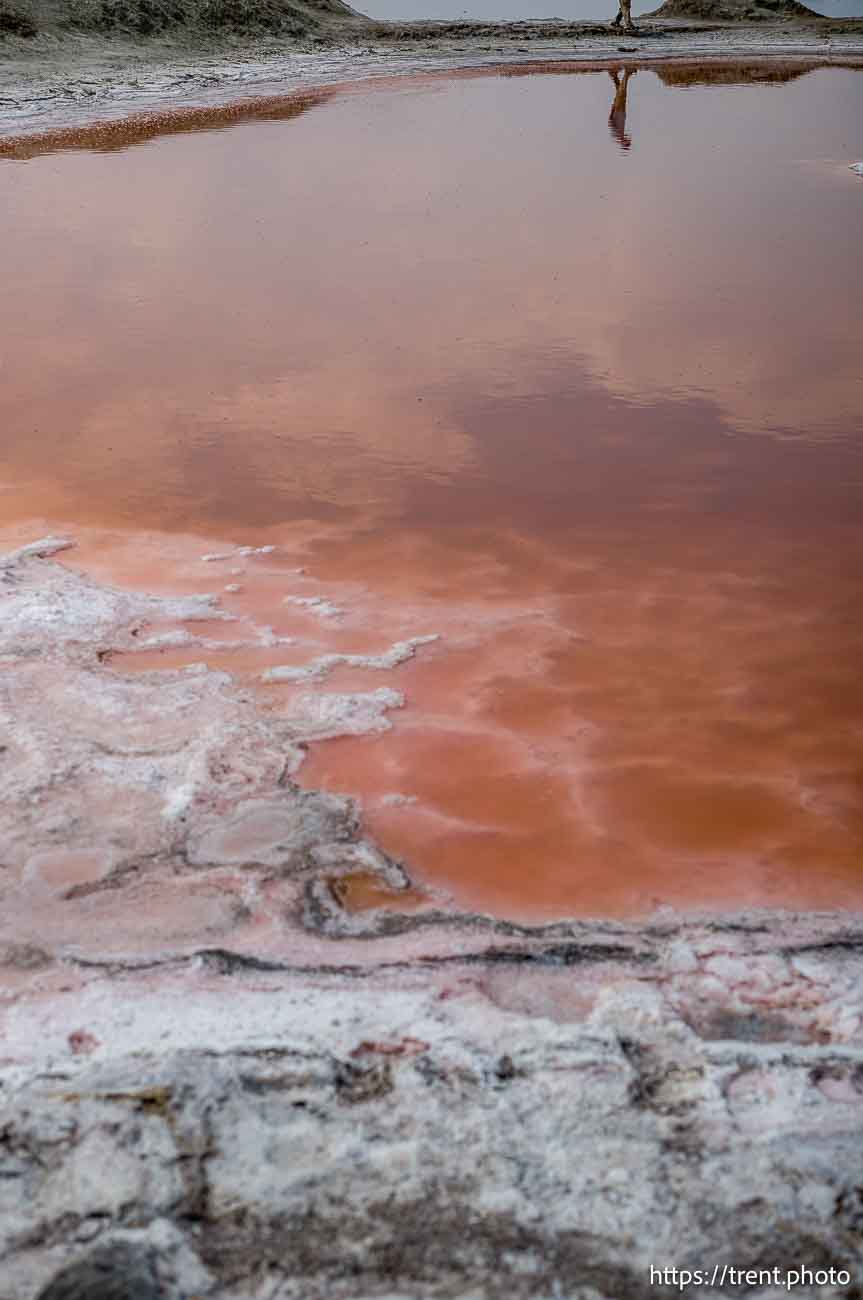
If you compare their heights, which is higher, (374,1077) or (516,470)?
(516,470)

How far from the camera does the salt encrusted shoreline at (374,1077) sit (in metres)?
1.82

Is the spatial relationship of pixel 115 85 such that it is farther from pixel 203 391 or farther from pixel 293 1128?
pixel 293 1128

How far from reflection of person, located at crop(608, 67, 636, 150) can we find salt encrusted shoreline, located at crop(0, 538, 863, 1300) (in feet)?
41.5

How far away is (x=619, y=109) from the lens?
1667cm

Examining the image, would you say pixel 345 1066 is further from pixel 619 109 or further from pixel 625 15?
pixel 625 15

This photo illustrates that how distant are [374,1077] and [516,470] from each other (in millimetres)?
3521

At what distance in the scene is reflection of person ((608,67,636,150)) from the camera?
14.0 m

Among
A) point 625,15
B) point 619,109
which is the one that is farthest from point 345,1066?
point 625,15

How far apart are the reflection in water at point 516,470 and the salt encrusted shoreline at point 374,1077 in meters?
0.29

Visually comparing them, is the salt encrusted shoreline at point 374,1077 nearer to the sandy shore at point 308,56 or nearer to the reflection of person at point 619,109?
the reflection of person at point 619,109

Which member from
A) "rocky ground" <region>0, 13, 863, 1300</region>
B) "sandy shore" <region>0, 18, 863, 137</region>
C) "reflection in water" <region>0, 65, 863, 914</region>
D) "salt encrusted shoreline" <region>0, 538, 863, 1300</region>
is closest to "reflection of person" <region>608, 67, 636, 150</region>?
"sandy shore" <region>0, 18, 863, 137</region>

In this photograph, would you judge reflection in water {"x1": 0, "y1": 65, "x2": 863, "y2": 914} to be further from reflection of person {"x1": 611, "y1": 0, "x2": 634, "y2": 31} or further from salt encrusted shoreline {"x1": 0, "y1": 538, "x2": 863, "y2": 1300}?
reflection of person {"x1": 611, "y1": 0, "x2": 634, "y2": 31}

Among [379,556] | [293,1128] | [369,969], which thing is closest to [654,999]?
[369,969]

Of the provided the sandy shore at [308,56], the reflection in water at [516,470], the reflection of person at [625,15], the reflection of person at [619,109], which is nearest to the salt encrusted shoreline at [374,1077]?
the reflection in water at [516,470]
